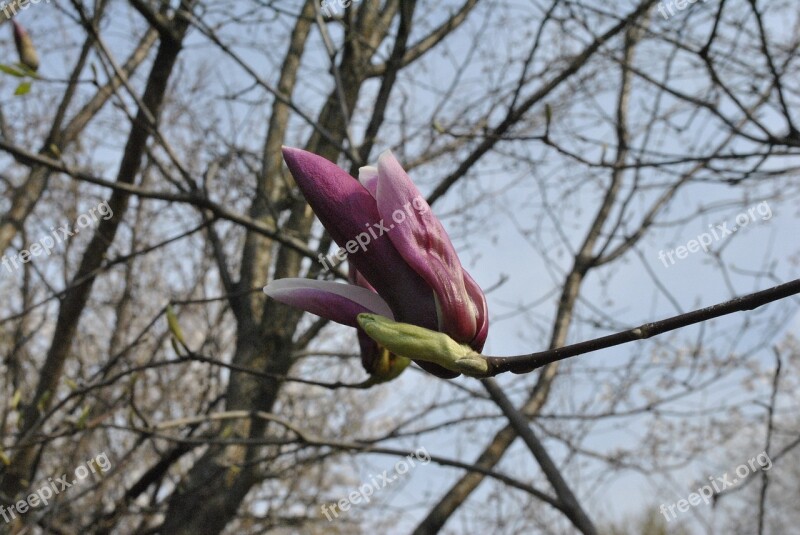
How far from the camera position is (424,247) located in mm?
702

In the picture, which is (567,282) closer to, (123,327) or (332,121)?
Result: (332,121)

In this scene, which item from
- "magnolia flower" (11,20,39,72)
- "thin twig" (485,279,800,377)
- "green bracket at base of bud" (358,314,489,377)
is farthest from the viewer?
"magnolia flower" (11,20,39,72)

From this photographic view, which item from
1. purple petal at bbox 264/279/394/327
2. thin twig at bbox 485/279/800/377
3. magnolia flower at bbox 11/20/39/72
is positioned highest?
magnolia flower at bbox 11/20/39/72

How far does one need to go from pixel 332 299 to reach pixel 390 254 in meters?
0.07

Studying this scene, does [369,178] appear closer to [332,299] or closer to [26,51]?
[332,299]

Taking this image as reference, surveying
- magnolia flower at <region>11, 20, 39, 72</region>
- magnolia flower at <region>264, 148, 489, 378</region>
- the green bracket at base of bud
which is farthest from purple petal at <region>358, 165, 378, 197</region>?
magnolia flower at <region>11, 20, 39, 72</region>

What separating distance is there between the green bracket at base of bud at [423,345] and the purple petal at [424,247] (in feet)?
0.12

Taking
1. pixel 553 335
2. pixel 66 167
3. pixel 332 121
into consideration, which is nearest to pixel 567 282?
pixel 553 335

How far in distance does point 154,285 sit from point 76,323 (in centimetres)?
248

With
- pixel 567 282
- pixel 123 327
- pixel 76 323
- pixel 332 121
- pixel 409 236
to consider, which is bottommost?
pixel 409 236

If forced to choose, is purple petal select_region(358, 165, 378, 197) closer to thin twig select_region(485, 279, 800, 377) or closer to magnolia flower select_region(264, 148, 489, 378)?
magnolia flower select_region(264, 148, 489, 378)

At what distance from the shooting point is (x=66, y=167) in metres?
1.71

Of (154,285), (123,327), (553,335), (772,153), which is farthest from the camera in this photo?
(154,285)

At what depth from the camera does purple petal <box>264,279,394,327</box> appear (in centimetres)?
71
